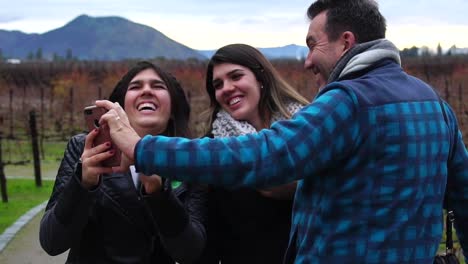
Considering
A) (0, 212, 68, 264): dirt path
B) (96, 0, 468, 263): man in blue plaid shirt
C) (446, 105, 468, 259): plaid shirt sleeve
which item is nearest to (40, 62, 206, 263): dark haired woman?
(96, 0, 468, 263): man in blue plaid shirt

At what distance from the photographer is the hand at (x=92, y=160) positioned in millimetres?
2176

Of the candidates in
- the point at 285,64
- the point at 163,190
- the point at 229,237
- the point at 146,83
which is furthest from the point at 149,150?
the point at 285,64

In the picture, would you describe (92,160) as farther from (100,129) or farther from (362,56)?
(362,56)

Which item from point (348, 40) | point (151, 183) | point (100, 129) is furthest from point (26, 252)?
point (348, 40)

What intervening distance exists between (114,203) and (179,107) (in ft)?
1.50

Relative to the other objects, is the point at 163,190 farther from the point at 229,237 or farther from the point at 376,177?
the point at 376,177

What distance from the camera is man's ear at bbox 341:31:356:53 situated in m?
2.15

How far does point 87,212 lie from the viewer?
2.49 meters

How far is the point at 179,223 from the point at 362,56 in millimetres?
887

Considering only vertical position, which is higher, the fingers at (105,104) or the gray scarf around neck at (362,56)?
the gray scarf around neck at (362,56)

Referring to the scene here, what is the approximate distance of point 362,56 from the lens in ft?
6.71

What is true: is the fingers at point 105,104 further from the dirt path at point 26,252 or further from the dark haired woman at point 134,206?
the dirt path at point 26,252

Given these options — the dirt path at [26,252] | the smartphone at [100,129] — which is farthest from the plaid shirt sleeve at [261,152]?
the dirt path at [26,252]

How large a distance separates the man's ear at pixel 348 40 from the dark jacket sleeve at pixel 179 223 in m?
0.74
